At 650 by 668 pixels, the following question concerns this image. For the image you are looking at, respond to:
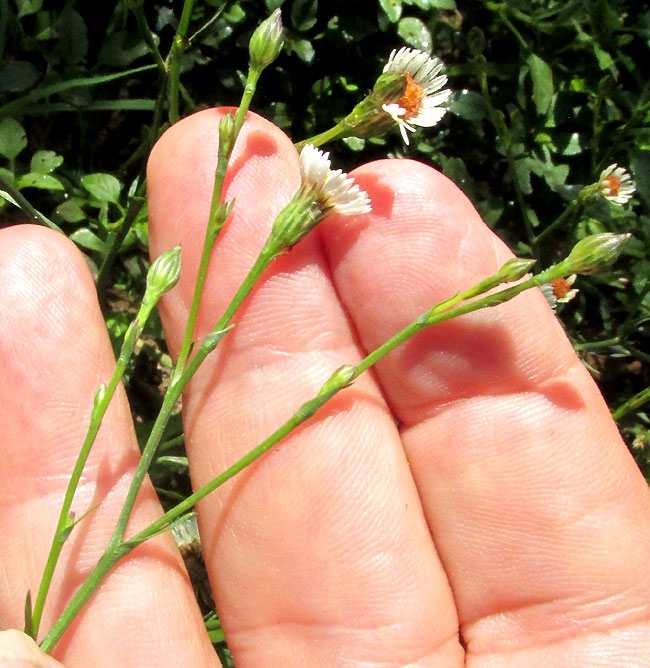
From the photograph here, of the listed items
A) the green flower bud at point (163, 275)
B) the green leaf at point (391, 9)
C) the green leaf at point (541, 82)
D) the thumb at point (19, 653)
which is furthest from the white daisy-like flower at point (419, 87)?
the thumb at point (19, 653)

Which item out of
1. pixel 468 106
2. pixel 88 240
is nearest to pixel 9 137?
pixel 88 240

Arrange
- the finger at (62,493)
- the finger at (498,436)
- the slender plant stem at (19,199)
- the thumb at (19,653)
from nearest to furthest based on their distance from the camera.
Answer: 1. the thumb at (19,653)
2. the finger at (62,493)
3. the finger at (498,436)
4. the slender plant stem at (19,199)

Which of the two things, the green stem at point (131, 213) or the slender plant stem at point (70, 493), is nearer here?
the slender plant stem at point (70, 493)

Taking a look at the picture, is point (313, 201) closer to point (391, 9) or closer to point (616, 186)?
point (391, 9)

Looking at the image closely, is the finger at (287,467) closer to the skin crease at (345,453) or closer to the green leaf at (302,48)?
the skin crease at (345,453)

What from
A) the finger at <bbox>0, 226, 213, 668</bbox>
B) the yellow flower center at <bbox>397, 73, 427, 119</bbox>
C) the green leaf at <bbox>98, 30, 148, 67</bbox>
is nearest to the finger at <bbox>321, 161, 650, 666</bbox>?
the yellow flower center at <bbox>397, 73, 427, 119</bbox>

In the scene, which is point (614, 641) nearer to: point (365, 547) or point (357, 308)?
point (365, 547)
